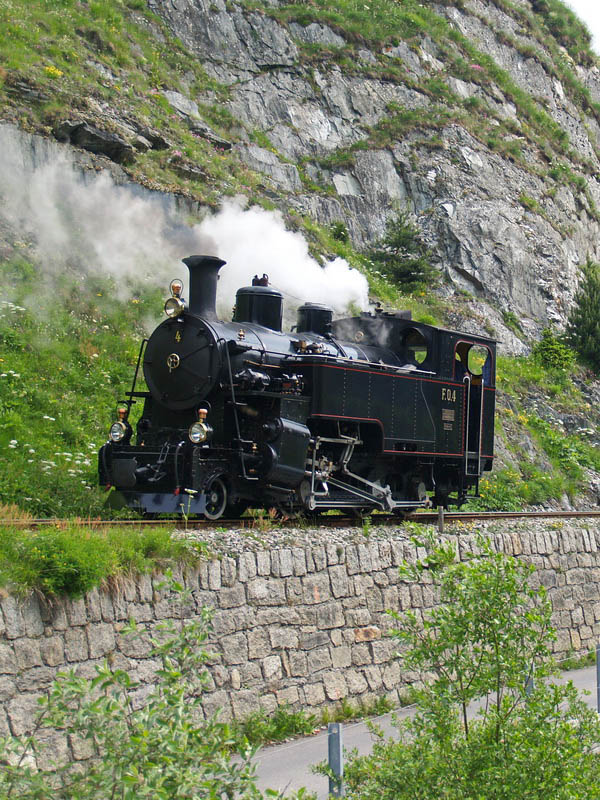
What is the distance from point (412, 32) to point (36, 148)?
26125 mm

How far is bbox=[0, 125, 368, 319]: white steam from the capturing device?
1766 centimetres

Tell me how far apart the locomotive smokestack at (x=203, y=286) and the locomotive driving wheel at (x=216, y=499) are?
7.63 ft

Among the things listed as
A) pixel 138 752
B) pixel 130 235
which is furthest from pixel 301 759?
pixel 130 235

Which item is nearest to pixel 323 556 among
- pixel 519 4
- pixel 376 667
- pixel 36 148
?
pixel 376 667

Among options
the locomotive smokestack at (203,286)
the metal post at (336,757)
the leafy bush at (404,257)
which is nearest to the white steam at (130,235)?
the locomotive smokestack at (203,286)

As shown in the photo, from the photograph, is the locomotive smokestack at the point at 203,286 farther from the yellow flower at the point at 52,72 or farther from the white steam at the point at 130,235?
the yellow flower at the point at 52,72

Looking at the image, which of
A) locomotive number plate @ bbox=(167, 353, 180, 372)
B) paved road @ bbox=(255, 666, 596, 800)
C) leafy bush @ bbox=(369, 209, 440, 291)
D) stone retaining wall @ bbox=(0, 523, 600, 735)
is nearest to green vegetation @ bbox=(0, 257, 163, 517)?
locomotive number plate @ bbox=(167, 353, 180, 372)

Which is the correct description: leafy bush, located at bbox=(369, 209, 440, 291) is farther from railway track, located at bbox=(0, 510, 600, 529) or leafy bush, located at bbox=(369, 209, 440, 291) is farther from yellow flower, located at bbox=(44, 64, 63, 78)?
railway track, located at bbox=(0, 510, 600, 529)

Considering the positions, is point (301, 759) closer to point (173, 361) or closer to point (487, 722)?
point (487, 722)

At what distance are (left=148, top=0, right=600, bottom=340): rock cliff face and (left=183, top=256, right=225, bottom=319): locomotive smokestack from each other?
18.0m

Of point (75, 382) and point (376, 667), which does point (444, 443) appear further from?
point (75, 382)

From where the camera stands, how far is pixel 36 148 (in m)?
19.4

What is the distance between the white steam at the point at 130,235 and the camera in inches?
695

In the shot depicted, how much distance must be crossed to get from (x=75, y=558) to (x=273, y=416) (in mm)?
4818
